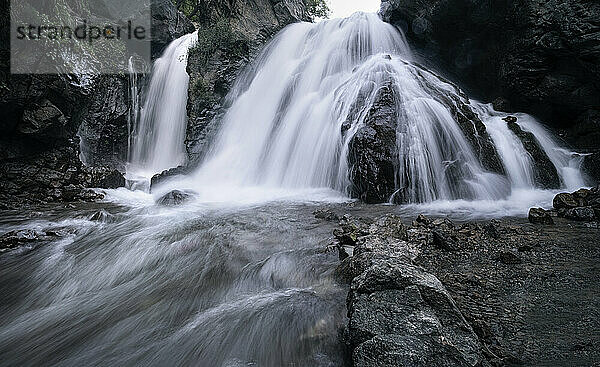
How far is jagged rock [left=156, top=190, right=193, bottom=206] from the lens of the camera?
8062 millimetres

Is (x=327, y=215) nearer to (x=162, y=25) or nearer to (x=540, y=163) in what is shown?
(x=540, y=163)

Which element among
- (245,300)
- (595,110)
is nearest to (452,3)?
(595,110)

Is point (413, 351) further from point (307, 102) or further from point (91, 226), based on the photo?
point (307, 102)

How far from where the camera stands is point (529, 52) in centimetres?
918

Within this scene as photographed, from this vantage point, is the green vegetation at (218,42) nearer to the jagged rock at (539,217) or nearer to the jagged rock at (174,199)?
the jagged rock at (174,199)

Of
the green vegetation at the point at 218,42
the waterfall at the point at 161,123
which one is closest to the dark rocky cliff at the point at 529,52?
the green vegetation at the point at 218,42

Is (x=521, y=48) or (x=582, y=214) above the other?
(x=521, y=48)

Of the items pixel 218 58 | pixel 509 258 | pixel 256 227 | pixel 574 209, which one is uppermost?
pixel 218 58

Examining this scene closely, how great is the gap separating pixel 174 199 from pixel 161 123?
928cm

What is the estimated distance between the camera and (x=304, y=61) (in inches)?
537

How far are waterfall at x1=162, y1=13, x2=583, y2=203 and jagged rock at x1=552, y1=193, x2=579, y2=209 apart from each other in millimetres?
1218

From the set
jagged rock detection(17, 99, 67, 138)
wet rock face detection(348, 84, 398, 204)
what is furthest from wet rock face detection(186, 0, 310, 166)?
wet rock face detection(348, 84, 398, 204)

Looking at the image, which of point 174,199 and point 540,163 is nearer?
point 540,163
